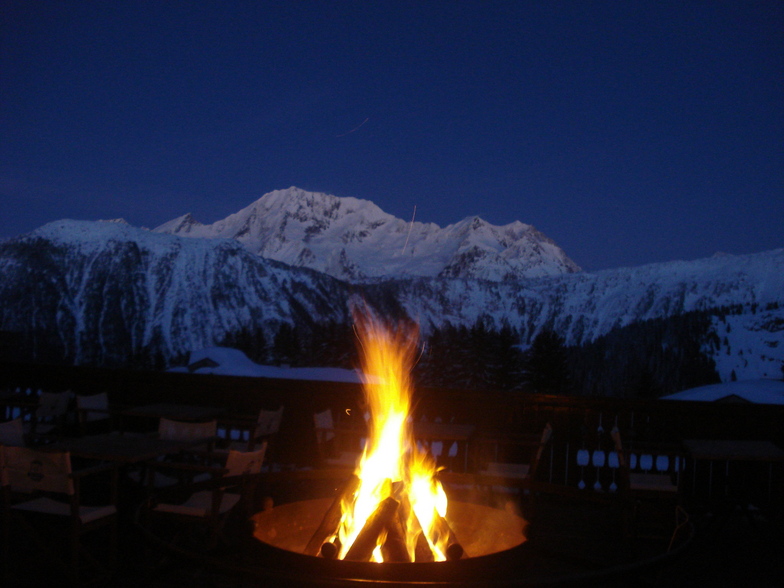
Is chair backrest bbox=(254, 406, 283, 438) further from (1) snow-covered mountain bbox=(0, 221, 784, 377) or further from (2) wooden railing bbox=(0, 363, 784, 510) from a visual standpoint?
(1) snow-covered mountain bbox=(0, 221, 784, 377)

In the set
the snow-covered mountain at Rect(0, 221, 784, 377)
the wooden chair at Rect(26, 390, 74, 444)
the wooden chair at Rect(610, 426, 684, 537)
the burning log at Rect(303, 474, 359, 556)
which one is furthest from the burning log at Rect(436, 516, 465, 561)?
the snow-covered mountain at Rect(0, 221, 784, 377)

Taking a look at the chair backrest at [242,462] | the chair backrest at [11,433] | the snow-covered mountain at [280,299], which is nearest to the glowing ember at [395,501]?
the chair backrest at [242,462]

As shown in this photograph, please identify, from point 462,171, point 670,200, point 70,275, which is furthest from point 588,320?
point 70,275

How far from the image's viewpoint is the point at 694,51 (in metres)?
10.8

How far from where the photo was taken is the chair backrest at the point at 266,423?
4648 millimetres

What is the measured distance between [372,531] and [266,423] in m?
2.92

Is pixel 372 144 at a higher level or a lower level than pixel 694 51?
lower

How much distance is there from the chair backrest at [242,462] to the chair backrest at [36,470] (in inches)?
28.7

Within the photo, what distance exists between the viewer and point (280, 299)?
2112 inches

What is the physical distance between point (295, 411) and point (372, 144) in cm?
587

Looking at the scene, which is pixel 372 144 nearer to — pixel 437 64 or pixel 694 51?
pixel 437 64

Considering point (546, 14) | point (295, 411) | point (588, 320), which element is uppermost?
point (546, 14)

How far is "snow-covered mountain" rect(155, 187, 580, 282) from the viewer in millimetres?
74381

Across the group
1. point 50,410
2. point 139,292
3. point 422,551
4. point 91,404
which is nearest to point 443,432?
point 422,551
